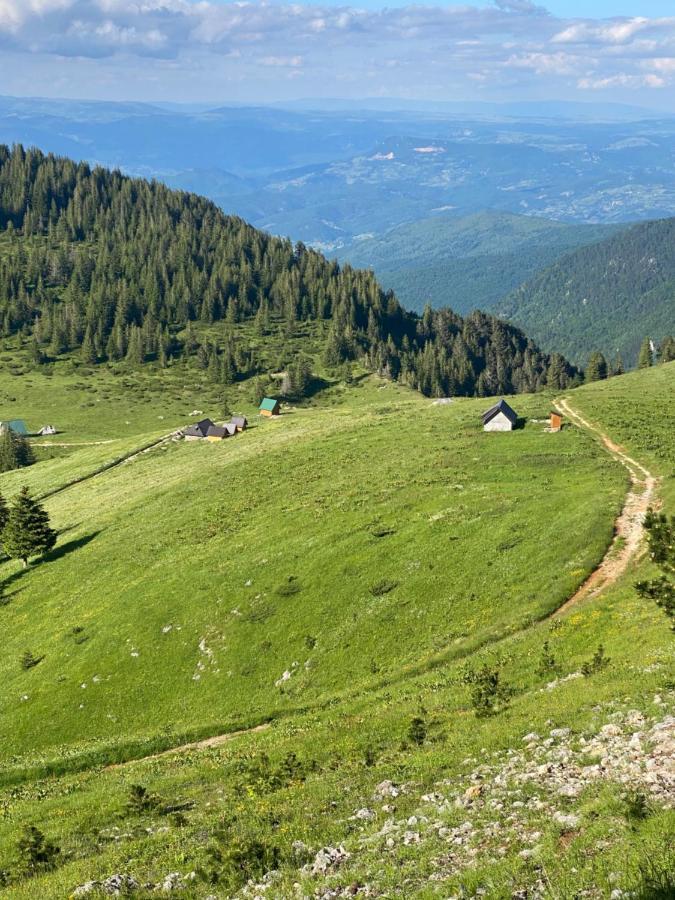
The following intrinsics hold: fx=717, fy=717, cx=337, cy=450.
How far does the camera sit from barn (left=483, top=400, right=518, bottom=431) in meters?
71.3

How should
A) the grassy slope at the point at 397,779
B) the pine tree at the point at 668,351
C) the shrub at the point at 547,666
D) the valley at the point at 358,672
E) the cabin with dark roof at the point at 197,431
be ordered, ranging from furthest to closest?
the pine tree at the point at 668,351 → the cabin with dark roof at the point at 197,431 → the shrub at the point at 547,666 → the valley at the point at 358,672 → the grassy slope at the point at 397,779

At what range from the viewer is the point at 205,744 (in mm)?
31469

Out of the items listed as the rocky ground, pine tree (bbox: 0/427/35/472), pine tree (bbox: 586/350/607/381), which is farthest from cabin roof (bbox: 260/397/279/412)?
the rocky ground

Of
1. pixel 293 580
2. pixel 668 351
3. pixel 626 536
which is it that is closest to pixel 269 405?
pixel 668 351

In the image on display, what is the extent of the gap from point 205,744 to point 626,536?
2617 centimetres

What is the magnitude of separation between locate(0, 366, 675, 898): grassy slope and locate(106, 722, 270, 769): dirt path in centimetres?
108

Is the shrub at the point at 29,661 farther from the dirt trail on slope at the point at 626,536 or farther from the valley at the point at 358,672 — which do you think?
the dirt trail on slope at the point at 626,536

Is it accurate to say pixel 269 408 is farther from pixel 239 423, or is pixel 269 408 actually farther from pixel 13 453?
pixel 13 453

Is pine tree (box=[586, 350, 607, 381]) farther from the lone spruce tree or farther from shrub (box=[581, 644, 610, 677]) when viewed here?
shrub (box=[581, 644, 610, 677])

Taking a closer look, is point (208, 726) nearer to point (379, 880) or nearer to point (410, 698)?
point (410, 698)

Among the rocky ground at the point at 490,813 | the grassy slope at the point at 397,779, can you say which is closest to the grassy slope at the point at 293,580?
the grassy slope at the point at 397,779

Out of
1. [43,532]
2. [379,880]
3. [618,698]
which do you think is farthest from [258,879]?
[43,532]

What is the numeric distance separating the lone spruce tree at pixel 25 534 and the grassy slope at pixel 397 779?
117 ft

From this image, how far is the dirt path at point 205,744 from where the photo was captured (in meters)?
30.9
